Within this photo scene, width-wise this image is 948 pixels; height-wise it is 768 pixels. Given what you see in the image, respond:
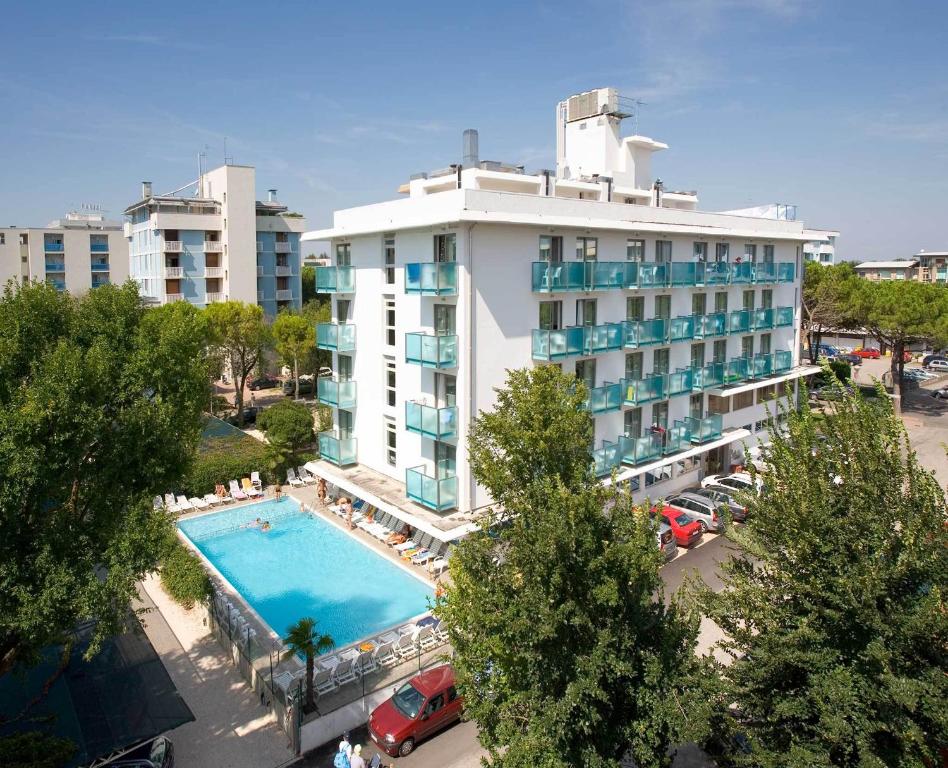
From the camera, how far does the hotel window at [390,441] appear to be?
2352 centimetres

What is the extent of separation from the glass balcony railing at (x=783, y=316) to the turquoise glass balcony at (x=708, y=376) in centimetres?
554

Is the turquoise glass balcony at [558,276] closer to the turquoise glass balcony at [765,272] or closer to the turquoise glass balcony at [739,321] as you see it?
the turquoise glass balcony at [739,321]

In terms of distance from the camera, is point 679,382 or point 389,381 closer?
point 389,381

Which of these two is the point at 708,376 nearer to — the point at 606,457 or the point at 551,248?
the point at 606,457

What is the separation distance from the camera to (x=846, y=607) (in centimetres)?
908

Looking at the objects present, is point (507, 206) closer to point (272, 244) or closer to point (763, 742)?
point (763, 742)

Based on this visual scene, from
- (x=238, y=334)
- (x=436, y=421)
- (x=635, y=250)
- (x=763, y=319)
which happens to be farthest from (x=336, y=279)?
(x=763, y=319)

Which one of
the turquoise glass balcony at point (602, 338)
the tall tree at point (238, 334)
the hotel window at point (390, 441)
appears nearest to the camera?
the turquoise glass balcony at point (602, 338)

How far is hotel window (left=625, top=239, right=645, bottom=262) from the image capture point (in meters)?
24.0

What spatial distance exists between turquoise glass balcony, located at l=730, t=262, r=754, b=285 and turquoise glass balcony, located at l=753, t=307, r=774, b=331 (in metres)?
1.73

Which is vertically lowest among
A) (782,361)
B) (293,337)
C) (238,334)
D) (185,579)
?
(185,579)

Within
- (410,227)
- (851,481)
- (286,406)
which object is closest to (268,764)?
(851,481)

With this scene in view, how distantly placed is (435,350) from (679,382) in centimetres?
1052

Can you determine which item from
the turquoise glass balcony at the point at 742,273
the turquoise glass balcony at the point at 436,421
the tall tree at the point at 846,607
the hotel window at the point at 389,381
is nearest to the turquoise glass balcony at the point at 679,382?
the turquoise glass balcony at the point at 742,273
